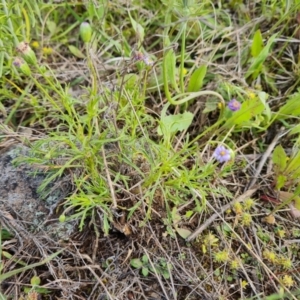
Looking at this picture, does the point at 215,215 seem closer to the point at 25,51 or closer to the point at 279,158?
the point at 279,158

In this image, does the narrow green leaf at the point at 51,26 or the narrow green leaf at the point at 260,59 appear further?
the narrow green leaf at the point at 51,26

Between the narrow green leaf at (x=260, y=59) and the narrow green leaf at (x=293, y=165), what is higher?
the narrow green leaf at (x=260, y=59)

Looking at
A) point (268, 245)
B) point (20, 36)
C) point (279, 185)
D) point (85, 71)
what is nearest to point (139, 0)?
point (85, 71)

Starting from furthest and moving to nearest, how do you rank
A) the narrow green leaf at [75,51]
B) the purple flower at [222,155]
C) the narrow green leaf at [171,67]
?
the narrow green leaf at [75,51] → the narrow green leaf at [171,67] → the purple flower at [222,155]

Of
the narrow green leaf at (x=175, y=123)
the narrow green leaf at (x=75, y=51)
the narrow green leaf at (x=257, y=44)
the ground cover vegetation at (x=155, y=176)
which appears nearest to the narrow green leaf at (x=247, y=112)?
the ground cover vegetation at (x=155, y=176)

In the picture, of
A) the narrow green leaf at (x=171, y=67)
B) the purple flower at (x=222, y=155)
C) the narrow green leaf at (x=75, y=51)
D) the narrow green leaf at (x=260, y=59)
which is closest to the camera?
the purple flower at (x=222, y=155)

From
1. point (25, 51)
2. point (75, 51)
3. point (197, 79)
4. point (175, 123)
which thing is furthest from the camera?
point (75, 51)

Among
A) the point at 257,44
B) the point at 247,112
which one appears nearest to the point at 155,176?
the point at 247,112

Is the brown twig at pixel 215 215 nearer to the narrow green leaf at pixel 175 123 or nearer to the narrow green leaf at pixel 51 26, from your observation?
the narrow green leaf at pixel 175 123
